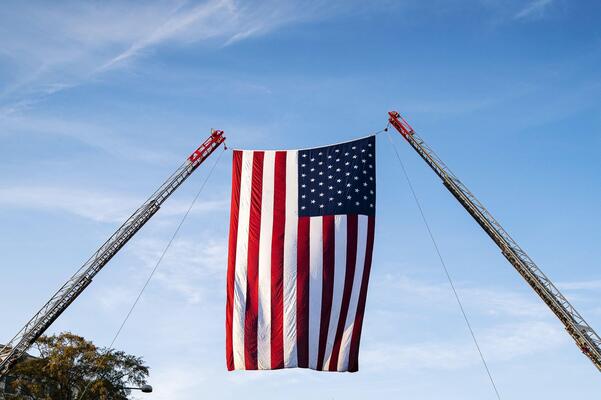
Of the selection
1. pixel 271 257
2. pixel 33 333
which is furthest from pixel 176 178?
pixel 271 257

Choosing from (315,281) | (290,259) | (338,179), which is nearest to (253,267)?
(290,259)

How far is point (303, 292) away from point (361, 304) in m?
3.15

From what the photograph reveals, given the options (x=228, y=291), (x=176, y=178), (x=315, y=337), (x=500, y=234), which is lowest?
(x=315, y=337)

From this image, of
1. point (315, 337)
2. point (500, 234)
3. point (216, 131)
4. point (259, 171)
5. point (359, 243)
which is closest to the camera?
point (315, 337)

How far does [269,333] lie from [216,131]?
27.5m

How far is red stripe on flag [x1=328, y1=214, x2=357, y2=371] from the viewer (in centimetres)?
3011

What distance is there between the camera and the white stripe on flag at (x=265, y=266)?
30.4 meters

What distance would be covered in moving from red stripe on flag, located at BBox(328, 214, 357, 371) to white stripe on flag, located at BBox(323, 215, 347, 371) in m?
0.16

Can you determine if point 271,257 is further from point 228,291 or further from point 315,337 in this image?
point 315,337

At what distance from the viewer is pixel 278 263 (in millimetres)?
32000

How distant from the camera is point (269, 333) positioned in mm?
30672

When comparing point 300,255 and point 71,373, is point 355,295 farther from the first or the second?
point 71,373

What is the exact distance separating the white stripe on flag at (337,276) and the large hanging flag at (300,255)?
0.05 m

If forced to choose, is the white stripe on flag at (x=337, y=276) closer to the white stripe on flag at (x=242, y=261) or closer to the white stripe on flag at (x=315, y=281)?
the white stripe on flag at (x=315, y=281)
